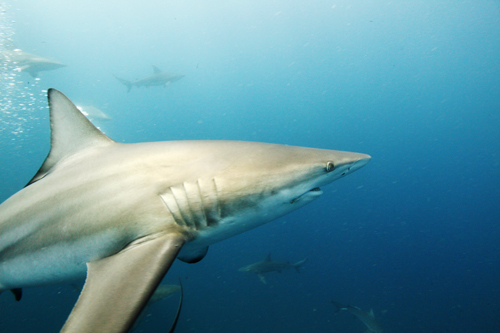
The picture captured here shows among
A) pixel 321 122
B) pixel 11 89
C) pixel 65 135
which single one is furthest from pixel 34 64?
pixel 321 122

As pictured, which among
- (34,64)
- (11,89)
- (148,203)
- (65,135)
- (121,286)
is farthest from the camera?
(11,89)

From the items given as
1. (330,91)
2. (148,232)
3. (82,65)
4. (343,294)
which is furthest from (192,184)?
(330,91)

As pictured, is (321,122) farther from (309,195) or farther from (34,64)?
(309,195)

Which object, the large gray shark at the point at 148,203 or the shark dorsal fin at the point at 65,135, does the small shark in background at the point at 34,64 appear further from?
the large gray shark at the point at 148,203

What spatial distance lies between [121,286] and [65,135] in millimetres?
1787

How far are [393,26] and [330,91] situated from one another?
44755 millimetres

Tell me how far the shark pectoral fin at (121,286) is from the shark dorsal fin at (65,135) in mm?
1341

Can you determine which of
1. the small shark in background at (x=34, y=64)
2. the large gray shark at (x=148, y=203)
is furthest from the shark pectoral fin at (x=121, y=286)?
the small shark in background at (x=34, y=64)

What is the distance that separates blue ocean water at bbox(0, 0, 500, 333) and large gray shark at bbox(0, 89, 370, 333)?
9405mm

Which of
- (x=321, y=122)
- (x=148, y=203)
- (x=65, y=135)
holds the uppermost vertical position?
(x=65, y=135)

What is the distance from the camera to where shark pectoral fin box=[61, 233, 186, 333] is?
99cm

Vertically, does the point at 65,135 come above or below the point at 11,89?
below

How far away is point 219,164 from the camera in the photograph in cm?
167

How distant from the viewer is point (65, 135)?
227 cm
